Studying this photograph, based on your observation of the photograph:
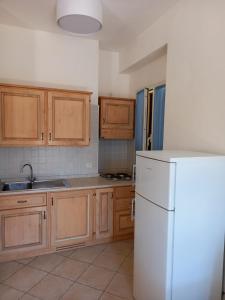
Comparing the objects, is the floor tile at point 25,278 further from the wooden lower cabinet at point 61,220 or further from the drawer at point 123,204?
the drawer at point 123,204

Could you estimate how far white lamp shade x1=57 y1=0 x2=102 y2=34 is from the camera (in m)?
2.05

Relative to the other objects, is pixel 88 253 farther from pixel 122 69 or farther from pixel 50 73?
pixel 122 69

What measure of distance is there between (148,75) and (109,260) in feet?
8.32

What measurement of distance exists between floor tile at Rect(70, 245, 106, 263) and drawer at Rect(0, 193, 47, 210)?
29.4 inches

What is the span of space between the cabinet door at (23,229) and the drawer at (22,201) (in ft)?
0.16

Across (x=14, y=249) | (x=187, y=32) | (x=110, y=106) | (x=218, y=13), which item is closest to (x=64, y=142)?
(x=110, y=106)

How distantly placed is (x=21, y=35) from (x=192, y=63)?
88.3 inches

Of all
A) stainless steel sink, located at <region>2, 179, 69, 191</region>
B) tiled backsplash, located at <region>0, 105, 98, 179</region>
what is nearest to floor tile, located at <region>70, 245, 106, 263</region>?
stainless steel sink, located at <region>2, 179, 69, 191</region>

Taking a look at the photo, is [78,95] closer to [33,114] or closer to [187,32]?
[33,114]

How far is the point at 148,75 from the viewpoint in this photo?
131 inches

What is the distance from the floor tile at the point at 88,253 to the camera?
2.69 meters

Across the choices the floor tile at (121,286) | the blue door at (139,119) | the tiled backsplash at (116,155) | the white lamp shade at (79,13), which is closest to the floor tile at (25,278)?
the floor tile at (121,286)

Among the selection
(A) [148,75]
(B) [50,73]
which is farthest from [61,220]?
(A) [148,75]

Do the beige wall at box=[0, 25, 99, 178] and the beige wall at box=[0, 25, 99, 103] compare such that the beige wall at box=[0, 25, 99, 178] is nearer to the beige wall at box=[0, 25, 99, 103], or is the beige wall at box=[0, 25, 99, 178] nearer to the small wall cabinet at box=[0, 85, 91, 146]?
the beige wall at box=[0, 25, 99, 103]
